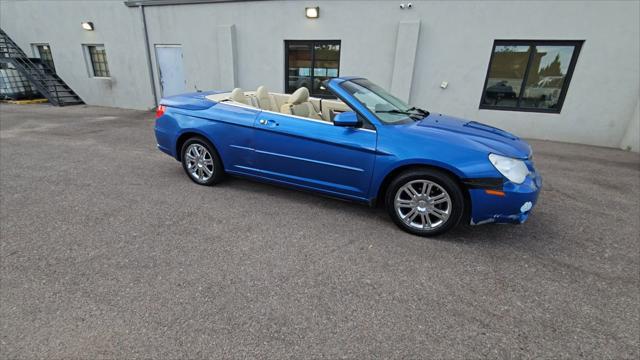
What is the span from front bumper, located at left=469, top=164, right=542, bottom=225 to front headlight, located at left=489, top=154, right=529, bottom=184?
0.17 ft

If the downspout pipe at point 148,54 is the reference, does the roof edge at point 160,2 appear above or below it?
above

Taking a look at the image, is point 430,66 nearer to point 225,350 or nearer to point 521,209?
point 521,209

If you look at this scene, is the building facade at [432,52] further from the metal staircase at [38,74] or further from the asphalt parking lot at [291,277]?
the asphalt parking lot at [291,277]

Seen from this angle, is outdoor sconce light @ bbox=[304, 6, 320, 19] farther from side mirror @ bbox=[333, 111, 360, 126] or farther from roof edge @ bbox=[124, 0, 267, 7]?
side mirror @ bbox=[333, 111, 360, 126]

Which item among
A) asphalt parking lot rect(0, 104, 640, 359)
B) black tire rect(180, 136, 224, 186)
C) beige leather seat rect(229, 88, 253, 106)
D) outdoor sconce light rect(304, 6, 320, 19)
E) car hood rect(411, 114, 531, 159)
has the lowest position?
asphalt parking lot rect(0, 104, 640, 359)

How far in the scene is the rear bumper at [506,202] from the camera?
2682 mm

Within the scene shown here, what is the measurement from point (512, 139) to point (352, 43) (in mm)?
6142

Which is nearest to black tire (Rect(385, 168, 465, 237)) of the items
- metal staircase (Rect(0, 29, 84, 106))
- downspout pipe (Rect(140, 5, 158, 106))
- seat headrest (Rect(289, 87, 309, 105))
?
seat headrest (Rect(289, 87, 309, 105))

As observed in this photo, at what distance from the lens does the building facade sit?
6.89 m

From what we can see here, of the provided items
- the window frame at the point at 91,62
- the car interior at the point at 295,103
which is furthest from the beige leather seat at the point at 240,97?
the window frame at the point at 91,62

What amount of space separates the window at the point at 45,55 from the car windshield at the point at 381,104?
15314 mm

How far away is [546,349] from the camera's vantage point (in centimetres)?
185

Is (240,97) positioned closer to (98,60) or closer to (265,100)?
(265,100)

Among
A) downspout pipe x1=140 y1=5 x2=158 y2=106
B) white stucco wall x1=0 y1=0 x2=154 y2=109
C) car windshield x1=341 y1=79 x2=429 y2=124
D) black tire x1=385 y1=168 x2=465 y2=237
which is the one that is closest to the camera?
black tire x1=385 y1=168 x2=465 y2=237
